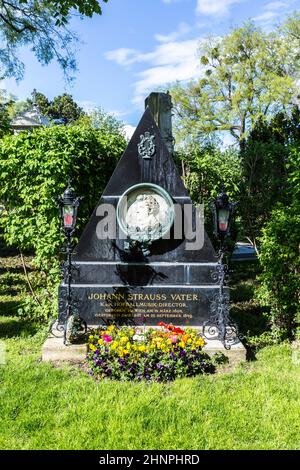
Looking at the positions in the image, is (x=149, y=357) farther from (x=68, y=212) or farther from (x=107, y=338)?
(x=68, y=212)

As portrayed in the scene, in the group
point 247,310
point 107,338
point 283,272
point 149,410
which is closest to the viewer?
point 149,410

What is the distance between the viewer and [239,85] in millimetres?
30188

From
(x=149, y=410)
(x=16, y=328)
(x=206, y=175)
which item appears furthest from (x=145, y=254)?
(x=206, y=175)

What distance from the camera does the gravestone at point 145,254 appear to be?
6641mm

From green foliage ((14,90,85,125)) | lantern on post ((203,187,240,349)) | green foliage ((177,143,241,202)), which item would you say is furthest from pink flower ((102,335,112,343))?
green foliage ((14,90,85,125))

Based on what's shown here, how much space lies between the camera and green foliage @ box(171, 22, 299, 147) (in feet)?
93.5

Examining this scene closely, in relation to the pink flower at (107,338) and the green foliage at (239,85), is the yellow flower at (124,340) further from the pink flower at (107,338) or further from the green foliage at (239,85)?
the green foliage at (239,85)

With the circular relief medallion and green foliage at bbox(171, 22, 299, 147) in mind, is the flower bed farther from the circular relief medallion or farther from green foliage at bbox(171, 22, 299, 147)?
green foliage at bbox(171, 22, 299, 147)

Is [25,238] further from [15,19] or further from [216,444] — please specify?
[15,19]

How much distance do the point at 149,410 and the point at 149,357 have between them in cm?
94

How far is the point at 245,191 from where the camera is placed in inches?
428

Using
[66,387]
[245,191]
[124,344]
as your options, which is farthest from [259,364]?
[245,191]

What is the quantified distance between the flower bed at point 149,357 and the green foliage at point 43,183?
2363 mm

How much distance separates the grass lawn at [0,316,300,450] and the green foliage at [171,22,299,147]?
24.4 metres
